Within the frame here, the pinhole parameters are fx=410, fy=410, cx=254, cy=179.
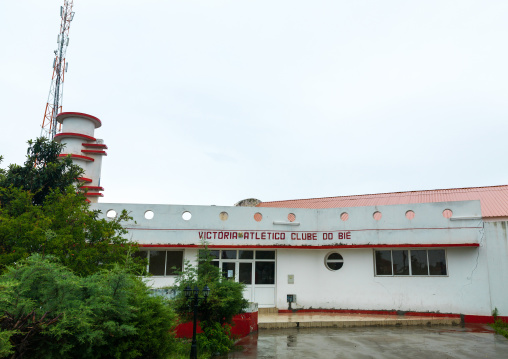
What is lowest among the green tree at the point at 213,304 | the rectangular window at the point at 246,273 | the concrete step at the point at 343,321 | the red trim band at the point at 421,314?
the concrete step at the point at 343,321

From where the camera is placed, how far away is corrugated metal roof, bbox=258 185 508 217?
17181mm

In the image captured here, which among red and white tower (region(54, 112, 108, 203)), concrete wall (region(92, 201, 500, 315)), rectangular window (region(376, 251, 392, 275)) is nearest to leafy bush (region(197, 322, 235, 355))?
A: concrete wall (region(92, 201, 500, 315))

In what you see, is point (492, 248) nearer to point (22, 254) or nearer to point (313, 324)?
point (313, 324)

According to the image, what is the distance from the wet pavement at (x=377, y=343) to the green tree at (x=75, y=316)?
2.97 meters

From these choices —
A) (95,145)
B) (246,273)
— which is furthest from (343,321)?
(95,145)

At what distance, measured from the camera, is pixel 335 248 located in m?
17.0

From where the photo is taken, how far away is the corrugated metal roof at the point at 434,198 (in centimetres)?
1718

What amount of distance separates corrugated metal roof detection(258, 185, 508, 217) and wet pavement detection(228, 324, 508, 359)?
5637 millimetres

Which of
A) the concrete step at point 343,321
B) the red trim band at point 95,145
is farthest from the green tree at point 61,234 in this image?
the red trim band at point 95,145

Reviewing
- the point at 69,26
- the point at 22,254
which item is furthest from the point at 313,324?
the point at 69,26

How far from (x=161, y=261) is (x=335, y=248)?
725 centimetres

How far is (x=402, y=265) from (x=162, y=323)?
11323 millimetres

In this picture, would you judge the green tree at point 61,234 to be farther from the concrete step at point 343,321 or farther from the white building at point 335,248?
the concrete step at point 343,321

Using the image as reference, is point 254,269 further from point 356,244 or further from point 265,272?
point 356,244
